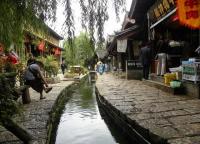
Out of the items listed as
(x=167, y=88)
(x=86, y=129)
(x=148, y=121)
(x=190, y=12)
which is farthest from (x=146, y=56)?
(x=148, y=121)

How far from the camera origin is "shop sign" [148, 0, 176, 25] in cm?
1163

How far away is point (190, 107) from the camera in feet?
25.0

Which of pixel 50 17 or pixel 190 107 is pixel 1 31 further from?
pixel 190 107

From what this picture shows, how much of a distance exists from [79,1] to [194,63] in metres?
5.47

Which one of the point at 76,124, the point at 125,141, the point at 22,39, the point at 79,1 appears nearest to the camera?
the point at 79,1

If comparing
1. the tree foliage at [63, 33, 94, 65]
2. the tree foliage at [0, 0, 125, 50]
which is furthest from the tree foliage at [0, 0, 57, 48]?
the tree foliage at [63, 33, 94, 65]

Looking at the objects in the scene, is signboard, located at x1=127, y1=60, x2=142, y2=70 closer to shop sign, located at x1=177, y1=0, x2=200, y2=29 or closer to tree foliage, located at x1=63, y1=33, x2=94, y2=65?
shop sign, located at x1=177, y1=0, x2=200, y2=29

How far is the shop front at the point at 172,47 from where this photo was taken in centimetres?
974

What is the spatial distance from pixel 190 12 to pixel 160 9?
177 inches

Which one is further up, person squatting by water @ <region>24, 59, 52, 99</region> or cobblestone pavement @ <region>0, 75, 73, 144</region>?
person squatting by water @ <region>24, 59, 52, 99</region>

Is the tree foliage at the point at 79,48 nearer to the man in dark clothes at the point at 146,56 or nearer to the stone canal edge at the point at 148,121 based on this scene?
the stone canal edge at the point at 148,121

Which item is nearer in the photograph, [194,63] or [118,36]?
[194,63]

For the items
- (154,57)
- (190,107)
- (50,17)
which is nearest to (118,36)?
(154,57)

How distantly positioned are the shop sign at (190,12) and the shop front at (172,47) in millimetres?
1239
